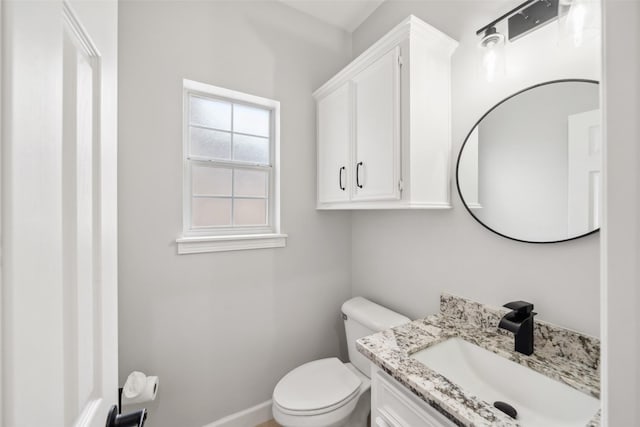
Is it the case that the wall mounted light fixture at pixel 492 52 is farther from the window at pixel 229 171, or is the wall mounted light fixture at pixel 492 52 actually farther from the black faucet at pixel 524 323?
the window at pixel 229 171

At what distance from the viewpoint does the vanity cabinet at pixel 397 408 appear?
796 mm

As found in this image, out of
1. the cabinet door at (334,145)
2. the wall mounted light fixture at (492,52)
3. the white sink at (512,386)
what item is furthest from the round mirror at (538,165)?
the cabinet door at (334,145)

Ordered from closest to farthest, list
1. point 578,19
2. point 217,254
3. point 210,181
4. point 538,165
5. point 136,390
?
point 578,19 → point 538,165 → point 136,390 → point 217,254 → point 210,181

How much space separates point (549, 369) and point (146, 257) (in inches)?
69.5

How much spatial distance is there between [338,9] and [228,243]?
5.72 ft

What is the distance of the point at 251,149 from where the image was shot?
68.8 inches

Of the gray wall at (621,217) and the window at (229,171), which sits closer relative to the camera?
the gray wall at (621,217)

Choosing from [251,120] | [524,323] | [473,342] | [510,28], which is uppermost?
[510,28]

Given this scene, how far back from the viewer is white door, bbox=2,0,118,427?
0.27 metres

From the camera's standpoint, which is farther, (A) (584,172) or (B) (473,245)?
(B) (473,245)

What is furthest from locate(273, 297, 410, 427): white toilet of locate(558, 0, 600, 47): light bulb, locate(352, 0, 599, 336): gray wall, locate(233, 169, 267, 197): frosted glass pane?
locate(558, 0, 600, 47): light bulb

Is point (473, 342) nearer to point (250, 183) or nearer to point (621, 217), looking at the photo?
point (621, 217)

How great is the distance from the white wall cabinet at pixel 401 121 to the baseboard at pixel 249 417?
4.69 ft

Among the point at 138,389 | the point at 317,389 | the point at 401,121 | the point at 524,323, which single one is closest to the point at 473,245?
the point at 524,323
